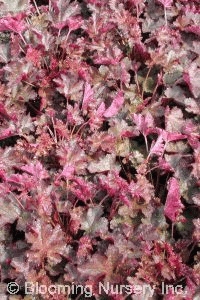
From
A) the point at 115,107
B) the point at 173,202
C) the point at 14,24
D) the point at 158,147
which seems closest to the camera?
the point at 173,202

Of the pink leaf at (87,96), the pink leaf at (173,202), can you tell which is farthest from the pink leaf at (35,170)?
the pink leaf at (173,202)

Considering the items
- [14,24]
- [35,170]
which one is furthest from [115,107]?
[14,24]

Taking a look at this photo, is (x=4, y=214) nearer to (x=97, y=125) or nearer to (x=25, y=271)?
(x=25, y=271)

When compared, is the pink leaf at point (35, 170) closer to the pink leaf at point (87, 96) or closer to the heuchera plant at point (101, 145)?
the heuchera plant at point (101, 145)

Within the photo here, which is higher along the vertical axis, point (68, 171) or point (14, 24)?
point (14, 24)

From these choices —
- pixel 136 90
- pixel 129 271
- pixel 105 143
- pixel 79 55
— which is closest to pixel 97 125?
pixel 105 143

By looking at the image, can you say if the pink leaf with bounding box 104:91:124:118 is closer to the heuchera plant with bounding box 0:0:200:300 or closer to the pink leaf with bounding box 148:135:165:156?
the heuchera plant with bounding box 0:0:200:300

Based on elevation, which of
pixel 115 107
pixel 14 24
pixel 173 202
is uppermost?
pixel 14 24

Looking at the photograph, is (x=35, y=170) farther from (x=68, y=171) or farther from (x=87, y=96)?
(x=87, y=96)
